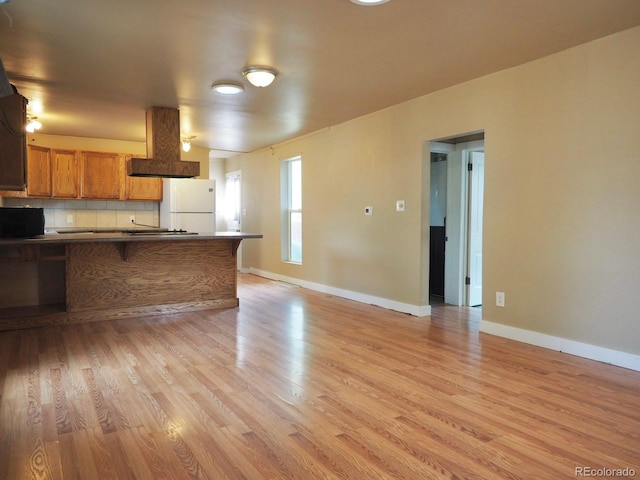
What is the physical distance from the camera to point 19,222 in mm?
4496

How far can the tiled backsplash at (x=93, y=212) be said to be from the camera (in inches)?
266

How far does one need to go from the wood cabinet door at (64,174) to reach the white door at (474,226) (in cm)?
564

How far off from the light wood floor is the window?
3.47 metres

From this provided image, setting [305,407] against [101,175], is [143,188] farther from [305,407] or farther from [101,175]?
[305,407]

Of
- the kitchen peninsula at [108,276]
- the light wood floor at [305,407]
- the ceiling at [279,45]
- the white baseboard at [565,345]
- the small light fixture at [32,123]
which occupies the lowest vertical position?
the light wood floor at [305,407]

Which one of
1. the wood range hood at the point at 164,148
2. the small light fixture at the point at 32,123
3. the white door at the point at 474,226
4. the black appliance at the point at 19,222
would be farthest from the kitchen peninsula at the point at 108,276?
the white door at the point at 474,226

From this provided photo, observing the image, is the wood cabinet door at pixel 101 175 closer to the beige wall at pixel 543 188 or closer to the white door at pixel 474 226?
the beige wall at pixel 543 188

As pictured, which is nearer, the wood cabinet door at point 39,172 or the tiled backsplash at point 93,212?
the wood cabinet door at point 39,172

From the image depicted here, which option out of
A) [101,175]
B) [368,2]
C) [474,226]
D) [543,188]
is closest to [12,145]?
[101,175]

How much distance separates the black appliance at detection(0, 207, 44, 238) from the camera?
4.39 meters

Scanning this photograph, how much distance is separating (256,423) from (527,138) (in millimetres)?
3095

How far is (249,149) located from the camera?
26.8 ft

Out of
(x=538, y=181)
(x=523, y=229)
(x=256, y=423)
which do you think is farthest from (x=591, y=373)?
(x=256, y=423)

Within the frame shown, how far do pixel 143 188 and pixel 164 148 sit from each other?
2195 millimetres
